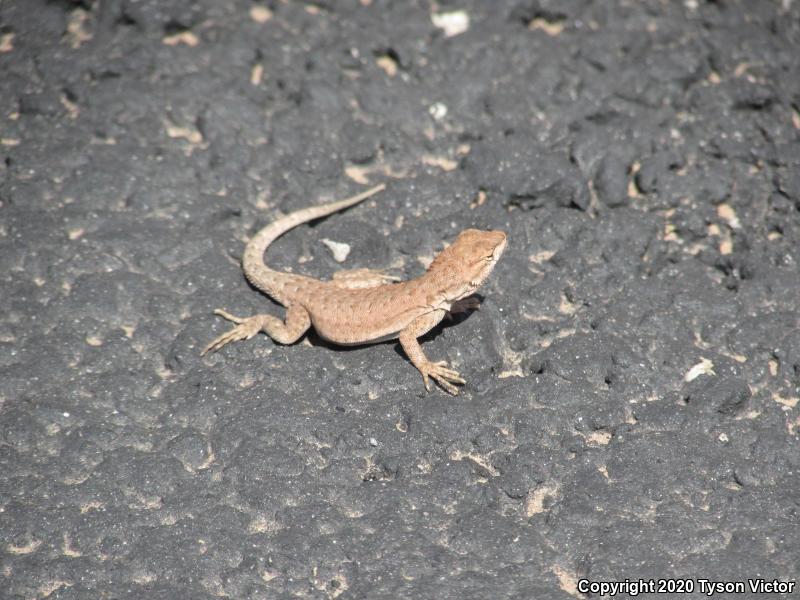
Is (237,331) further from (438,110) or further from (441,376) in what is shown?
(438,110)

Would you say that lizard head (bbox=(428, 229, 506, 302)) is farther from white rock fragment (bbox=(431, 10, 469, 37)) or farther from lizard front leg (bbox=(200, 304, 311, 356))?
white rock fragment (bbox=(431, 10, 469, 37))

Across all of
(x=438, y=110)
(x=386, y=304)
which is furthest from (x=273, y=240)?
(x=438, y=110)

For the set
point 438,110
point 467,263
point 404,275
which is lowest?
point 404,275

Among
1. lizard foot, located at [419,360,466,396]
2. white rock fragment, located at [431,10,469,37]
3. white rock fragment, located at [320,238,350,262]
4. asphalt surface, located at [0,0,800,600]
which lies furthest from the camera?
white rock fragment, located at [431,10,469,37]

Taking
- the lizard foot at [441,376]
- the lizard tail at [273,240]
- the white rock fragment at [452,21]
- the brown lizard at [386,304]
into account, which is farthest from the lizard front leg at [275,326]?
the white rock fragment at [452,21]

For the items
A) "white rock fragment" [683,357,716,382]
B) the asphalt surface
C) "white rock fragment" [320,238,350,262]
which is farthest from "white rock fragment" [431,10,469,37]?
"white rock fragment" [683,357,716,382]

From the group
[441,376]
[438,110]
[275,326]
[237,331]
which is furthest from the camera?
[438,110]
